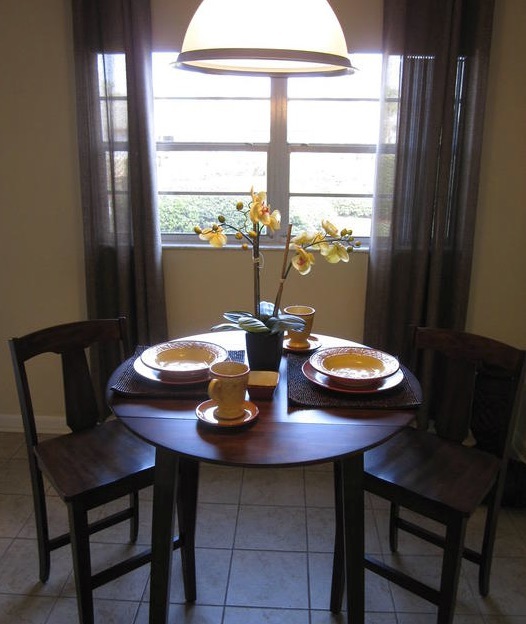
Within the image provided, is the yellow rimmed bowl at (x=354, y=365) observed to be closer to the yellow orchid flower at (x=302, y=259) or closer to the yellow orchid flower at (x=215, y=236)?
the yellow orchid flower at (x=302, y=259)

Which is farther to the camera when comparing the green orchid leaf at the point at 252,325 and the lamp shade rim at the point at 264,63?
the green orchid leaf at the point at 252,325

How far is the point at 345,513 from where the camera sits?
1536mm

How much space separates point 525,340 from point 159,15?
2.31m

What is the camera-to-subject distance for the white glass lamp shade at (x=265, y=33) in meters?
1.29

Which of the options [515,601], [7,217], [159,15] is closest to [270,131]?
[159,15]

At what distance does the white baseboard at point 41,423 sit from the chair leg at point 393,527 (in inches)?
70.3

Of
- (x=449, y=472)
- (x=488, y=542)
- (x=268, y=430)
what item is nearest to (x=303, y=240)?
(x=268, y=430)

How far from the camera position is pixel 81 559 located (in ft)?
5.45

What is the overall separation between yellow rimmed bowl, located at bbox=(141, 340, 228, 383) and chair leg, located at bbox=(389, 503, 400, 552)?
0.92 m

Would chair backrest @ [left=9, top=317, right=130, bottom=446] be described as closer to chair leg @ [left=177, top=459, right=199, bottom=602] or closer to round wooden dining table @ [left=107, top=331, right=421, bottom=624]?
round wooden dining table @ [left=107, top=331, right=421, bottom=624]

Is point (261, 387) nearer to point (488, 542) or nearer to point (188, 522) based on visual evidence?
point (188, 522)

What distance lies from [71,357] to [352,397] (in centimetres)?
97

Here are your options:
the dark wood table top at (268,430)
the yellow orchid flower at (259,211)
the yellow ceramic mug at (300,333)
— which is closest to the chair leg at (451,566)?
the dark wood table top at (268,430)

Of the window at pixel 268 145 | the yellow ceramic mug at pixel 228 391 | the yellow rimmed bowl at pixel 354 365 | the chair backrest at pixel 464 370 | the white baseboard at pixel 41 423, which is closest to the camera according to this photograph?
the yellow ceramic mug at pixel 228 391
